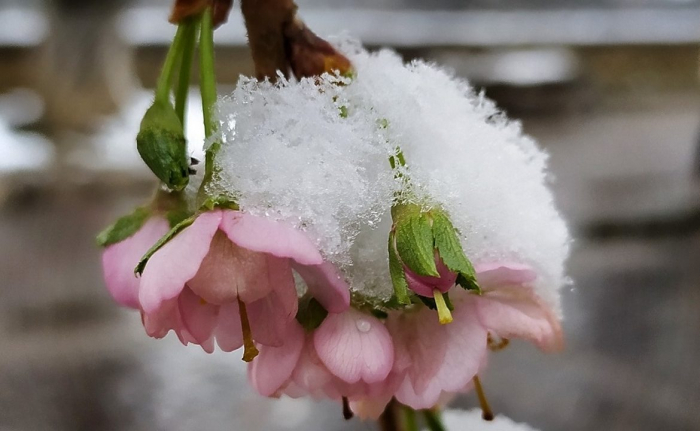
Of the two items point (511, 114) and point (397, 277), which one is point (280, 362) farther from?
point (511, 114)

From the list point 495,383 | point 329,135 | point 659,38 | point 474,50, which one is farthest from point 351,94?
point 659,38

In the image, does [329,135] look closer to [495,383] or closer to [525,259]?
[525,259]

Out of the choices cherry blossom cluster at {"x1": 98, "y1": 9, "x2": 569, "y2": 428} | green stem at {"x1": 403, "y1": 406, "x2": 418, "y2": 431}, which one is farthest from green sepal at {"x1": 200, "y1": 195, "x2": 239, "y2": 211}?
green stem at {"x1": 403, "y1": 406, "x2": 418, "y2": 431}

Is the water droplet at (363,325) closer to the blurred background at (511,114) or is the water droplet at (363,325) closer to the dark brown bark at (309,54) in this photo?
the dark brown bark at (309,54)

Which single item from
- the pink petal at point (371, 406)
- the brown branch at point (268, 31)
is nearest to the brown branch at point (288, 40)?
the brown branch at point (268, 31)

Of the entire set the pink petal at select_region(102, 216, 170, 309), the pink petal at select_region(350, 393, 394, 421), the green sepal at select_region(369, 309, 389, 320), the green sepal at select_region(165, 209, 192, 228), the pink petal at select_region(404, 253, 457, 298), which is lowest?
the pink petal at select_region(350, 393, 394, 421)

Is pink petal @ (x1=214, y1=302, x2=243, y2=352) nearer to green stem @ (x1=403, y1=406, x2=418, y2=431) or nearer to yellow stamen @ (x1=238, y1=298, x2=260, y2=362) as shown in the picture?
yellow stamen @ (x1=238, y1=298, x2=260, y2=362)
